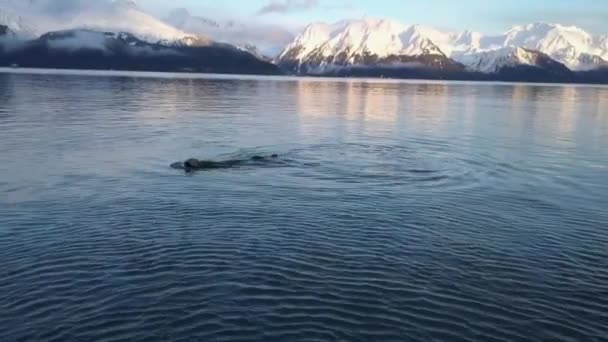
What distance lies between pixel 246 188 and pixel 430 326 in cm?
1739

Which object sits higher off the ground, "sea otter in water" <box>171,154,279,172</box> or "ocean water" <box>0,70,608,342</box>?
"sea otter in water" <box>171,154,279,172</box>

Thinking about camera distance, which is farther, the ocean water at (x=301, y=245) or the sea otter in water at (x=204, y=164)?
the sea otter in water at (x=204, y=164)

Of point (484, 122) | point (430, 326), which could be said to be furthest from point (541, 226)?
point (484, 122)

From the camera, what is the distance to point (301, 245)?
22.5 meters

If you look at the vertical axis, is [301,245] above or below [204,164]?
Answer: below

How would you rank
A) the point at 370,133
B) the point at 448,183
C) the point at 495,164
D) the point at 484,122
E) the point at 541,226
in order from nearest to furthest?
the point at 541,226
the point at 448,183
the point at 495,164
the point at 370,133
the point at 484,122

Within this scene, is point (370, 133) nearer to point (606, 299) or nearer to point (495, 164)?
point (495, 164)

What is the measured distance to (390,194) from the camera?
3102 centimetres

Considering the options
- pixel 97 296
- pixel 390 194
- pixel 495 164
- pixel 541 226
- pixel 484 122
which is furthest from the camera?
pixel 484 122

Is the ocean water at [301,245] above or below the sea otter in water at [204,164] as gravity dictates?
below

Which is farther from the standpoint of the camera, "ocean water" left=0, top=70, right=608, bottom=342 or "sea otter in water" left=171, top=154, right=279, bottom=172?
"sea otter in water" left=171, top=154, right=279, bottom=172

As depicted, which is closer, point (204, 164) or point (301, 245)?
point (301, 245)

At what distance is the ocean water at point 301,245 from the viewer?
53.7 feet

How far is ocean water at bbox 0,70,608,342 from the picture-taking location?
16359 millimetres
